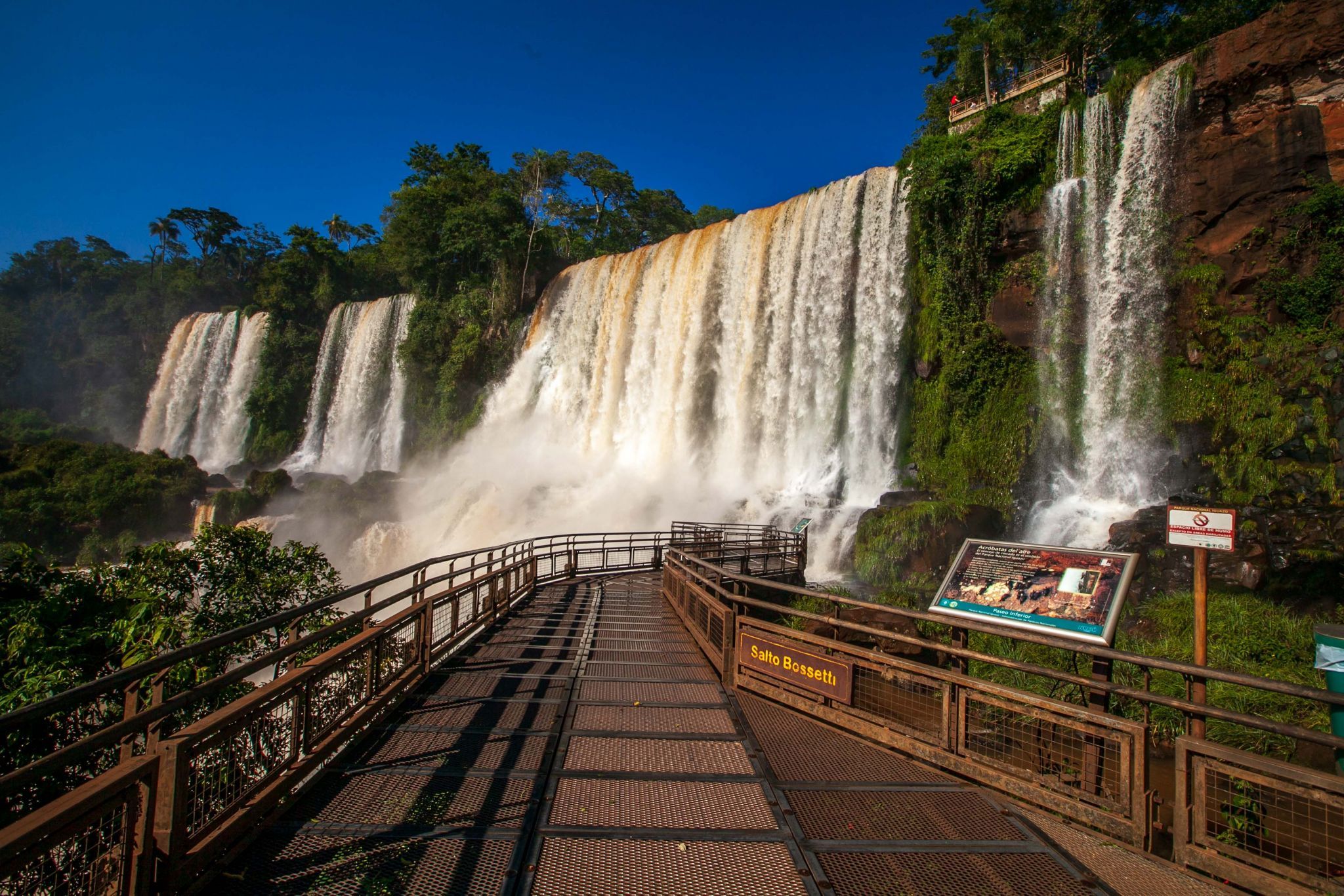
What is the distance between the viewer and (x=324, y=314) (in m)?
56.5

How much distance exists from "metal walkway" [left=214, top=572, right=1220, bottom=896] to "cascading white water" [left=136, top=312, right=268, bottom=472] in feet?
186

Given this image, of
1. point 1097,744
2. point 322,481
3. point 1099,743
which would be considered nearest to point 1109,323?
point 1099,743

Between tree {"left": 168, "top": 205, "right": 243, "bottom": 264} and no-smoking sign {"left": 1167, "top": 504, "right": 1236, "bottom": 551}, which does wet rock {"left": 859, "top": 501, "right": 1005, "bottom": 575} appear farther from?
tree {"left": 168, "top": 205, "right": 243, "bottom": 264}

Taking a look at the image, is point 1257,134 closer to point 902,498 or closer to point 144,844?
point 902,498

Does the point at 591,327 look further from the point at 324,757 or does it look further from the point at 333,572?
the point at 324,757

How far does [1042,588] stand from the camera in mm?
4371

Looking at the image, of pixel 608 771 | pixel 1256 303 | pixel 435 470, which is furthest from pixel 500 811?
pixel 435 470

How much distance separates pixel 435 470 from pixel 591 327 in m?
13.1

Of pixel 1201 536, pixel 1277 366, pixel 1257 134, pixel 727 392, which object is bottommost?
pixel 1201 536

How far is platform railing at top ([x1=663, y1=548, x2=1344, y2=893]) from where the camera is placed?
10.3 feet

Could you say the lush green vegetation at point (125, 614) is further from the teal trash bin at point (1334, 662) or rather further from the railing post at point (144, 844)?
Result: the teal trash bin at point (1334, 662)

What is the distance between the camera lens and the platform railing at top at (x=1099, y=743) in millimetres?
3133

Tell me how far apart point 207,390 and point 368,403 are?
18825 millimetres

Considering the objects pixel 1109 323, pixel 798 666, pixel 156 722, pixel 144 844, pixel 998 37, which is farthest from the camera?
pixel 998 37
